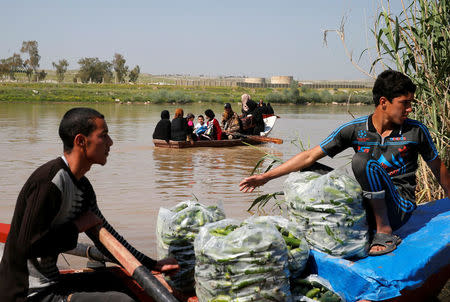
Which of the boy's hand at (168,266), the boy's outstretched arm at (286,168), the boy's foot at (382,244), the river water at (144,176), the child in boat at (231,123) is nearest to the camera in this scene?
the boy's hand at (168,266)

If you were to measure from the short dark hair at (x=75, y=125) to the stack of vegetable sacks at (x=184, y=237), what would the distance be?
2.65 ft

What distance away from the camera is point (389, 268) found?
2.80m

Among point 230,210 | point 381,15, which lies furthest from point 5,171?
point 381,15

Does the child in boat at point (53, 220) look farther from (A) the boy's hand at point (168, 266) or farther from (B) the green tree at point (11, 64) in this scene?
(B) the green tree at point (11, 64)

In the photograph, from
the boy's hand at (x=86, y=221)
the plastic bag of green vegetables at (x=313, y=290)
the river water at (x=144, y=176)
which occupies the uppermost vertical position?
the boy's hand at (x=86, y=221)

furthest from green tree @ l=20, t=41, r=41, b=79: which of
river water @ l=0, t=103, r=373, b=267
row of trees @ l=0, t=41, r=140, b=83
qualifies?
river water @ l=0, t=103, r=373, b=267

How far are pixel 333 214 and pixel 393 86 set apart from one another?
1.00 meters

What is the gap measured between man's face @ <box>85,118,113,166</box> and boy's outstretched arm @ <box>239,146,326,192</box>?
1220mm

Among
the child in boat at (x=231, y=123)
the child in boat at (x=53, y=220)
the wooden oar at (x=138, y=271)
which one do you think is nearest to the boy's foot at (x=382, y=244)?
the wooden oar at (x=138, y=271)

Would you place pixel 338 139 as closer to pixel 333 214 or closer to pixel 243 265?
pixel 333 214

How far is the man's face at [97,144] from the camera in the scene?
2.44 m

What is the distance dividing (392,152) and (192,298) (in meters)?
1.66

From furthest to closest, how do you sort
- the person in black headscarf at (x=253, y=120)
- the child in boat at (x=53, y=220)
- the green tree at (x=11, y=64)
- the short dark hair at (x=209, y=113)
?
the green tree at (x=11, y=64), the person in black headscarf at (x=253, y=120), the short dark hair at (x=209, y=113), the child in boat at (x=53, y=220)

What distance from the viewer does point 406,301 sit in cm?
298
